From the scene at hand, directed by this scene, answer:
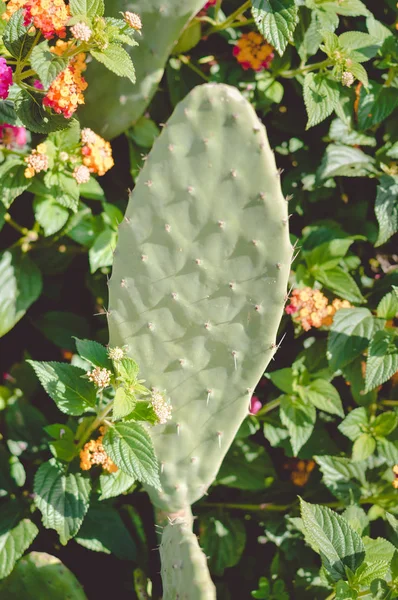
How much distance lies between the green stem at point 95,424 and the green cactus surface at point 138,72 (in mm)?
710

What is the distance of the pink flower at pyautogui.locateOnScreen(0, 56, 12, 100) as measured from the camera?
1252mm

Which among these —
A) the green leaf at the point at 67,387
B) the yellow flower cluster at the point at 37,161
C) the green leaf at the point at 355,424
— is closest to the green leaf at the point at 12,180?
the yellow flower cluster at the point at 37,161

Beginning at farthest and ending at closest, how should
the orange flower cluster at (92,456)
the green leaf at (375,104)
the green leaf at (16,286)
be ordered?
the green leaf at (375,104), the green leaf at (16,286), the orange flower cluster at (92,456)

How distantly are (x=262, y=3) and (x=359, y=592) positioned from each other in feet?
3.99

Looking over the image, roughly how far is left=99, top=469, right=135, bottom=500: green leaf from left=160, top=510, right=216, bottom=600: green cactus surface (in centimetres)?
13

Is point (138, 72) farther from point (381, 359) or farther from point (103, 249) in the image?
point (381, 359)

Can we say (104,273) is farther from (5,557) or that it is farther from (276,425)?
(5,557)

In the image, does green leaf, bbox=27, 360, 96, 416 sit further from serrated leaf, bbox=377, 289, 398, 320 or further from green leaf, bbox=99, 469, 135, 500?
serrated leaf, bbox=377, 289, 398, 320

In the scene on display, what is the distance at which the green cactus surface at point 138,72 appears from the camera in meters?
1.51

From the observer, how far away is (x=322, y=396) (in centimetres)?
175

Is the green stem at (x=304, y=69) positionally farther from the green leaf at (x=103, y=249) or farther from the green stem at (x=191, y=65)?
the green leaf at (x=103, y=249)

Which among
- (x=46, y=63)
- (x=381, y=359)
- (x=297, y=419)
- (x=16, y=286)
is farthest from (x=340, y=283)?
(x=46, y=63)

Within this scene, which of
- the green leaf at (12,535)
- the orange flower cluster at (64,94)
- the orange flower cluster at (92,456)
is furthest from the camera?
the green leaf at (12,535)

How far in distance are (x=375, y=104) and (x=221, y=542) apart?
1203 millimetres
